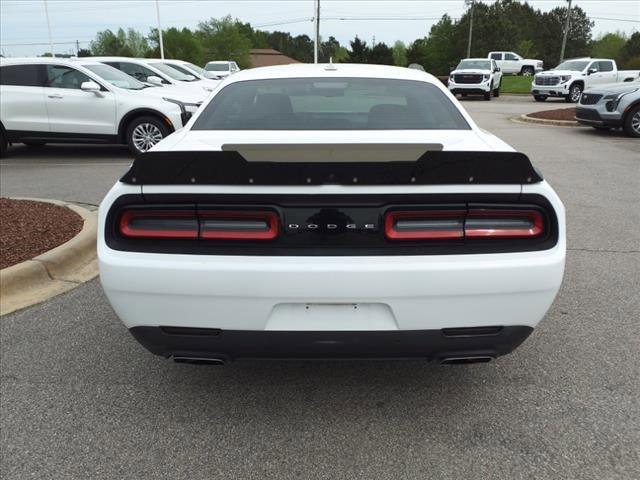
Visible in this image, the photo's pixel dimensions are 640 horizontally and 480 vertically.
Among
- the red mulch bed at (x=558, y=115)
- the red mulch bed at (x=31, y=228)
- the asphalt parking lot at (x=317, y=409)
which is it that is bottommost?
the red mulch bed at (x=558, y=115)

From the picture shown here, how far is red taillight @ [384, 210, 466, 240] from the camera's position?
227cm

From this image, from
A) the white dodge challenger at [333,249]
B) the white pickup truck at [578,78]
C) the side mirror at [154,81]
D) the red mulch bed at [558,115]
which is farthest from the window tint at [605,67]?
the white dodge challenger at [333,249]

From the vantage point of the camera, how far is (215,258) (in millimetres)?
2266

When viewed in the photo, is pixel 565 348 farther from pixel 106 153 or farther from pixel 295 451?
pixel 106 153

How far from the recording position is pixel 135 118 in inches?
400

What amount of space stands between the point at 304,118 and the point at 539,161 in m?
7.68

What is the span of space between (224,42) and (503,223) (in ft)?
253

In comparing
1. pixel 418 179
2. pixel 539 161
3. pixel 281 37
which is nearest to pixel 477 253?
pixel 418 179

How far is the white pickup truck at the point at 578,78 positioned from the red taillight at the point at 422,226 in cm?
2635

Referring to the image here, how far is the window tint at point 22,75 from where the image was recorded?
1026 cm

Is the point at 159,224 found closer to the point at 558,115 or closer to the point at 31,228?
the point at 31,228

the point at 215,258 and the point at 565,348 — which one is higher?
the point at 215,258

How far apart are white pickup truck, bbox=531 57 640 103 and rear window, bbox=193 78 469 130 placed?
24.9 m

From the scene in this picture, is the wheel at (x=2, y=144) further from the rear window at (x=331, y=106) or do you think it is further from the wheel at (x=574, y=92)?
the wheel at (x=574, y=92)
